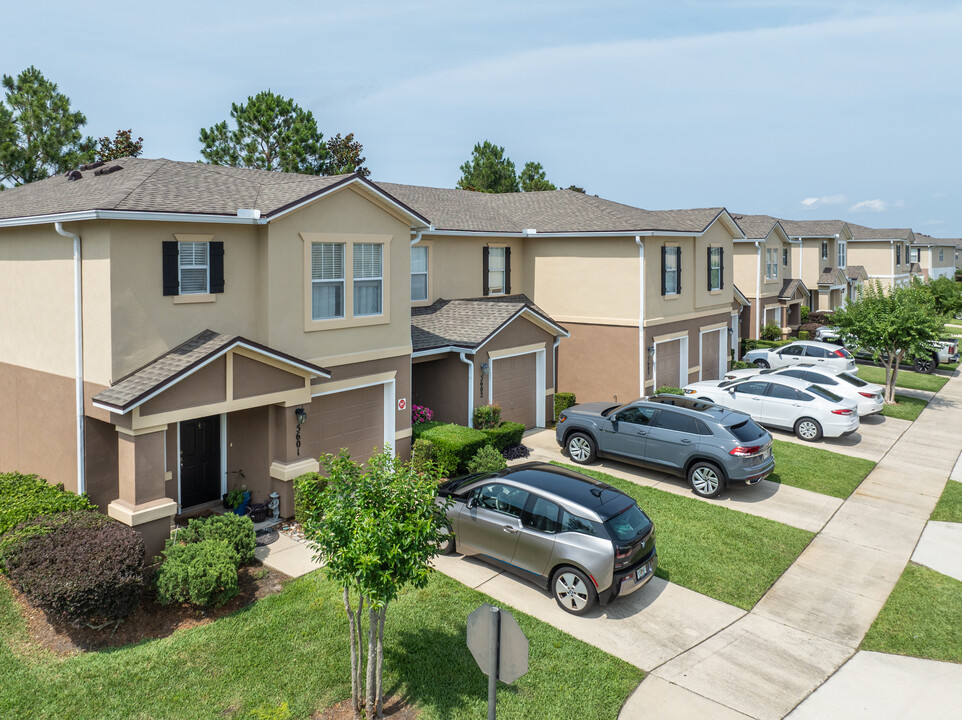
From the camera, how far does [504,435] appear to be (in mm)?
16891

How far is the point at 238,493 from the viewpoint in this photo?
12875mm

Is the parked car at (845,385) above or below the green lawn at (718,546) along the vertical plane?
above

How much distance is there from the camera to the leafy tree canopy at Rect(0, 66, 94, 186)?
1116 inches

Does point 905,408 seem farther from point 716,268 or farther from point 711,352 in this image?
point 716,268

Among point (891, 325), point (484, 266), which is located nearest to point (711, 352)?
point (891, 325)

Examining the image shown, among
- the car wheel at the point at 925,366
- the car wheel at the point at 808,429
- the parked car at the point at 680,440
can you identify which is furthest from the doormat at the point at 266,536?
the car wheel at the point at 925,366

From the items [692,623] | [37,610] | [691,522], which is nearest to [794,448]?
[691,522]

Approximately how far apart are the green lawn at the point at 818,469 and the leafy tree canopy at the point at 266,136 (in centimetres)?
3194

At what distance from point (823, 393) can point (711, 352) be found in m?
6.88

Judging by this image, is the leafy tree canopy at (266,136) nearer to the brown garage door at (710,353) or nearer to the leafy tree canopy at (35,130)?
the leafy tree canopy at (35,130)

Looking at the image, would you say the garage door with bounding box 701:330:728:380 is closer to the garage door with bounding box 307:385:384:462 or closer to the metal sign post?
the garage door with bounding box 307:385:384:462

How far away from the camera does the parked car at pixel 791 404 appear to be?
1925cm

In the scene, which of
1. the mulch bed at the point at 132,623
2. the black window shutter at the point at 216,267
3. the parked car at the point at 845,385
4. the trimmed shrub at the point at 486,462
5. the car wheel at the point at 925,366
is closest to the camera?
the mulch bed at the point at 132,623

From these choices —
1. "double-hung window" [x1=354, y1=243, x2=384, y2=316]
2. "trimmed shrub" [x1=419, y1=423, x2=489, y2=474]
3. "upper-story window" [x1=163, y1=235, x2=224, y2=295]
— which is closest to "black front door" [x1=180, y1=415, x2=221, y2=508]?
"upper-story window" [x1=163, y1=235, x2=224, y2=295]
